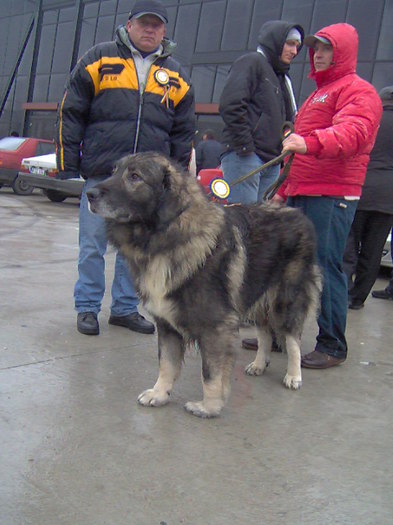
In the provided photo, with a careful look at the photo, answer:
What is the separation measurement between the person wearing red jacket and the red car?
43.6ft

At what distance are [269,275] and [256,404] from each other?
31.3 inches

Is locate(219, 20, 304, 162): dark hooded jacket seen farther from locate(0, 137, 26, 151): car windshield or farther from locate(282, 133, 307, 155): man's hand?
locate(0, 137, 26, 151): car windshield

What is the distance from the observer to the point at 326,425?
9.88ft

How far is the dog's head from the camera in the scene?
2809mm

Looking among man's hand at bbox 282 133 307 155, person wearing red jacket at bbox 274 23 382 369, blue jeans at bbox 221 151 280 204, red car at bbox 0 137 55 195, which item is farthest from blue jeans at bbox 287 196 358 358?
red car at bbox 0 137 55 195

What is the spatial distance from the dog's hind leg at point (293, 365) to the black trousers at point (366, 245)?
2.50 m

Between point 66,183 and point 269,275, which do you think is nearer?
point 269,275

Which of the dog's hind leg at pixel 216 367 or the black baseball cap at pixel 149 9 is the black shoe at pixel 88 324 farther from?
the black baseball cap at pixel 149 9

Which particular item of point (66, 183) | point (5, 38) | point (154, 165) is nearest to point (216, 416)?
point (154, 165)

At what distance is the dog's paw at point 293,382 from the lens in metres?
3.53

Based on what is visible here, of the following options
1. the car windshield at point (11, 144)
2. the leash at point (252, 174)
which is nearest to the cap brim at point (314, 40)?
the leash at point (252, 174)

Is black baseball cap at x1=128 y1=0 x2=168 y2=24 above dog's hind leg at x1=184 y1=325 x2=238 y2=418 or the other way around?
above

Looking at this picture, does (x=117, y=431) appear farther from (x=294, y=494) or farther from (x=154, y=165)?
(x=154, y=165)

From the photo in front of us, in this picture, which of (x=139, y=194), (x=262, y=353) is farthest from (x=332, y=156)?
(x=262, y=353)
